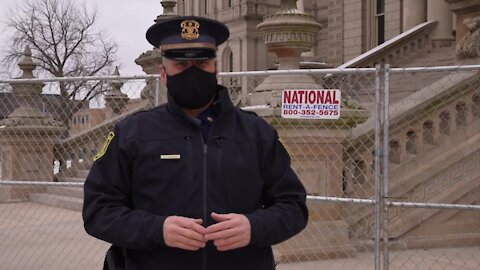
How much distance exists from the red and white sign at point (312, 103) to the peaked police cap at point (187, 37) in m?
3.36

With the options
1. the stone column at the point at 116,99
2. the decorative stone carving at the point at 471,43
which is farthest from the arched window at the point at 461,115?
the stone column at the point at 116,99

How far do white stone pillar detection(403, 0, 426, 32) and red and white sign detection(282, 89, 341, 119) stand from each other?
12.6 m

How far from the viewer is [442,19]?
53.4 feet

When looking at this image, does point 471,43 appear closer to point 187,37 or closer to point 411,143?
point 411,143

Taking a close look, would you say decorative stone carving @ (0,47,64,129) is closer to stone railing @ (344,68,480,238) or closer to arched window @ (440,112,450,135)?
stone railing @ (344,68,480,238)

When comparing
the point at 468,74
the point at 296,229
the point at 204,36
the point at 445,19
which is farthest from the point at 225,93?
the point at 445,19

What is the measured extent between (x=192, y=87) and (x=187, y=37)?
0.65ft

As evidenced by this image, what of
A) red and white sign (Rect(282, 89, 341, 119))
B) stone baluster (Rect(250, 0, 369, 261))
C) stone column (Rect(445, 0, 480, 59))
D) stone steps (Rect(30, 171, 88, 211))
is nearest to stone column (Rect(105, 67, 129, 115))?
stone steps (Rect(30, 171, 88, 211))

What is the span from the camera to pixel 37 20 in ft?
130

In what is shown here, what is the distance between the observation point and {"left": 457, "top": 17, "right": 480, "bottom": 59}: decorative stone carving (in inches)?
348

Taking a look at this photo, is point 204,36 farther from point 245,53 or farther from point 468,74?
point 245,53

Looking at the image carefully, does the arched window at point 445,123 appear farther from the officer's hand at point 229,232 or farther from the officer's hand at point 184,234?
the officer's hand at point 184,234

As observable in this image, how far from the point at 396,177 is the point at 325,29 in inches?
783

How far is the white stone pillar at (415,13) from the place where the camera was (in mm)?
17641
